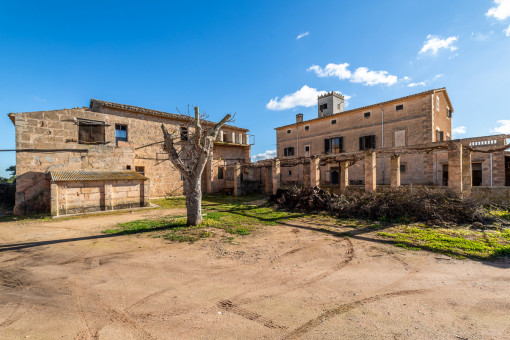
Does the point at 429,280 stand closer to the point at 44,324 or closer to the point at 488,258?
the point at 488,258

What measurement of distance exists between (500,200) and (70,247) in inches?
691

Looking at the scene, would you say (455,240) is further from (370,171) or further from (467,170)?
(467,170)

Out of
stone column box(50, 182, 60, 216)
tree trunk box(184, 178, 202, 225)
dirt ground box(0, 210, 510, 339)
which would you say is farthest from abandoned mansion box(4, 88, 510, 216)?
dirt ground box(0, 210, 510, 339)

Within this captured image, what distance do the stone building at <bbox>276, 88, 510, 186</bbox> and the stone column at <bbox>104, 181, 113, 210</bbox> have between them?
1178 centimetres

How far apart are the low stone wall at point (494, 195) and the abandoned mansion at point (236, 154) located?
640 millimetres

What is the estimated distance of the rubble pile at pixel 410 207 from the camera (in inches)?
319

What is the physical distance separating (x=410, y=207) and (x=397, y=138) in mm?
13372

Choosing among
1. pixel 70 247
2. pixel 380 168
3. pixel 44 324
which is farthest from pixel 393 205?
pixel 380 168

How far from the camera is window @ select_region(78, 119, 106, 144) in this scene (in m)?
13.6

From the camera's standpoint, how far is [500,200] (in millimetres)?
10336

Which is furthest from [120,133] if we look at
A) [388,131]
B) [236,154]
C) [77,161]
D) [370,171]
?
[388,131]

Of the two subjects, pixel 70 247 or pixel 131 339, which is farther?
pixel 70 247

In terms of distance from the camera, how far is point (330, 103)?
26938 mm

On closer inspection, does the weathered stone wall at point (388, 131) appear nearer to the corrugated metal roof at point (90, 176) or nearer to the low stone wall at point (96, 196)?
the low stone wall at point (96, 196)
